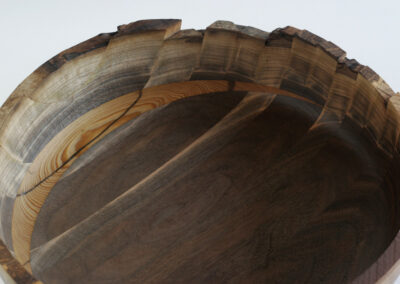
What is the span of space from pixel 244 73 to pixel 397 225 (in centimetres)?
44

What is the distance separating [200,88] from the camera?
130cm

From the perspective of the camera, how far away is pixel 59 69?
1.15m

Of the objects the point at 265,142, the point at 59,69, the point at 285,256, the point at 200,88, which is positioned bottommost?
the point at 285,256

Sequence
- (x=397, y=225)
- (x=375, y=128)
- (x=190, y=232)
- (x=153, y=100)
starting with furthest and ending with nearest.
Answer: (x=153, y=100), (x=190, y=232), (x=375, y=128), (x=397, y=225)

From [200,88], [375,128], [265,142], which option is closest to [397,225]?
[375,128]

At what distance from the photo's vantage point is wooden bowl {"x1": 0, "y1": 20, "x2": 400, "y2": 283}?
1.10 m

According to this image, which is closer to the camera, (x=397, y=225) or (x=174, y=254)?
(x=397, y=225)

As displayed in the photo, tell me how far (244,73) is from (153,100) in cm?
19

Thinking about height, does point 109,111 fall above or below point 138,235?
above

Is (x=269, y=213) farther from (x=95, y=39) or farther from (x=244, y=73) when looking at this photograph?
(x=95, y=39)

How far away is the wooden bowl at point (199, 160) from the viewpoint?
1.10m

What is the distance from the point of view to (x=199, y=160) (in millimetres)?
1267

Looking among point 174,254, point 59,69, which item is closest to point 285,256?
point 174,254

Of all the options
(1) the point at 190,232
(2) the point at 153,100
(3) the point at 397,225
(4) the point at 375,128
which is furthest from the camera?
(2) the point at 153,100
